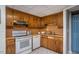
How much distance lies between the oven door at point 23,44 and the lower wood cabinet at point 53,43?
0.74 metres

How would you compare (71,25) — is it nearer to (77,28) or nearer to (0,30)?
(77,28)

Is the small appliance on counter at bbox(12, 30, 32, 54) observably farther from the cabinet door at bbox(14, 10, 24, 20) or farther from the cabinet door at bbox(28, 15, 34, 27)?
the cabinet door at bbox(28, 15, 34, 27)

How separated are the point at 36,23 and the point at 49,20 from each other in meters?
0.59

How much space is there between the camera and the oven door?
102 inches

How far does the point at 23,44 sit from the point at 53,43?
42.2 inches

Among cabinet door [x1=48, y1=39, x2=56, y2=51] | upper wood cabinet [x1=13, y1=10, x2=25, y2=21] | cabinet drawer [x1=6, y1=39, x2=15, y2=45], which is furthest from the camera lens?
cabinet door [x1=48, y1=39, x2=56, y2=51]

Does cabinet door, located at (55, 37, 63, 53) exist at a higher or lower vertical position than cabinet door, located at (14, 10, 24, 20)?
lower

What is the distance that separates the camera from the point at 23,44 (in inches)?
111

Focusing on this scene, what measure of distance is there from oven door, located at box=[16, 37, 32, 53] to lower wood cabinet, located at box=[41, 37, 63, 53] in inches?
29.3

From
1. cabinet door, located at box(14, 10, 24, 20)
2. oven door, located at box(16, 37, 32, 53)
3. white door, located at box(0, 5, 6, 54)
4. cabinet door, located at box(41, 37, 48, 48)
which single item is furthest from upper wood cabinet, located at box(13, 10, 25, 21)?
cabinet door, located at box(41, 37, 48, 48)

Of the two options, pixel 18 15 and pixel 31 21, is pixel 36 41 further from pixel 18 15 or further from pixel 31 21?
pixel 18 15

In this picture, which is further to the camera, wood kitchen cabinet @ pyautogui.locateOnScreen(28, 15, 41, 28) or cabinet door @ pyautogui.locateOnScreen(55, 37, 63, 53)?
wood kitchen cabinet @ pyautogui.locateOnScreen(28, 15, 41, 28)

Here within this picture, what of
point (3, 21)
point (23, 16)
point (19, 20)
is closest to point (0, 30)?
point (3, 21)
